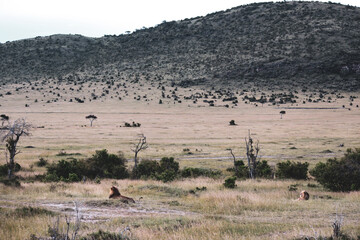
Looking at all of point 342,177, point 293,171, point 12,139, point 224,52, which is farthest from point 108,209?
point 224,52

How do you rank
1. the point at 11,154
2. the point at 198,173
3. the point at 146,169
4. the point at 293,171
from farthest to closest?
the point at 146,169 → the point at 198,173 → the point at 293,171 → the point at 11,154

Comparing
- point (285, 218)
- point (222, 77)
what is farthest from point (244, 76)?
point (285, 218)

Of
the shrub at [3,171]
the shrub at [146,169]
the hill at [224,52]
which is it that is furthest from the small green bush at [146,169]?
the hill at [224,52]

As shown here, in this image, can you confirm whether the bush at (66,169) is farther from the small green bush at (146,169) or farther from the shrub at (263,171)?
the shrub at (263,171)

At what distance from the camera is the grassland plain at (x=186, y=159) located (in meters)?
10.0

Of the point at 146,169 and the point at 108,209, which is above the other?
the point at 108,209

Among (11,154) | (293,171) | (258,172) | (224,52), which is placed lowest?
(258,172)

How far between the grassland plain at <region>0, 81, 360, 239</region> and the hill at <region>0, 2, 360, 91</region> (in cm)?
1565

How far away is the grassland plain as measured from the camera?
32.9 feet

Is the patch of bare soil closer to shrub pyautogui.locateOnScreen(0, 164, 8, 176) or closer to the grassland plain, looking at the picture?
the grassland plain

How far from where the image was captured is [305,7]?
453 feet

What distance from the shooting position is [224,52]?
121688 millimetres

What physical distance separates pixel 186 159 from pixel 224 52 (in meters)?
93.1

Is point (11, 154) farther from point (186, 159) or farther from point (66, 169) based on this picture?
point (186, 159)
